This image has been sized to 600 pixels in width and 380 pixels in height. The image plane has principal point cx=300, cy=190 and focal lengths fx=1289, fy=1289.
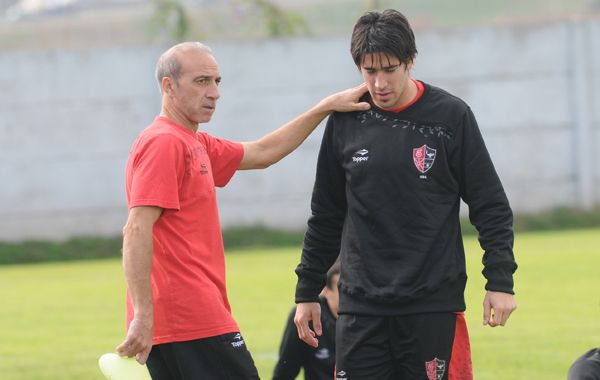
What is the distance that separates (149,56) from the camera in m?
26.2

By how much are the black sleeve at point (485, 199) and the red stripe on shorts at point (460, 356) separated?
0.86ft

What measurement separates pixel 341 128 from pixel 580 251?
1435cm

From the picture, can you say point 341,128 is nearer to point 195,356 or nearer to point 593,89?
point 195,356

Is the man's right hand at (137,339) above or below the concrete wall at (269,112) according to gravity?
below

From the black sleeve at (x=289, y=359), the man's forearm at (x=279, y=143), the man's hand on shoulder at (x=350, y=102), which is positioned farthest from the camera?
the black sleeve at (x=289, y=359)

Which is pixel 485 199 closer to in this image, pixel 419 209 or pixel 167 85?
pixel 419 209

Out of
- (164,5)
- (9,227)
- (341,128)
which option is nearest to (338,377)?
(341,128)

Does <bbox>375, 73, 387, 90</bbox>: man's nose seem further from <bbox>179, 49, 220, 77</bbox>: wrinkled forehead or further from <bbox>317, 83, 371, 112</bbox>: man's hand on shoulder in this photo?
<bbox>179, 49, 220, 77</bbox>: wrinkled forehead

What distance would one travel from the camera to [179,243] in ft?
19.6

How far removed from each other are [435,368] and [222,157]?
169 centimetres

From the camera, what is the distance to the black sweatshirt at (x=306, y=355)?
8.13 m

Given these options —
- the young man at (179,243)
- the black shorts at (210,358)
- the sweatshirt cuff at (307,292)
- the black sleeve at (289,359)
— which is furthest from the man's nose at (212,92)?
the black sleeve at (289,359)

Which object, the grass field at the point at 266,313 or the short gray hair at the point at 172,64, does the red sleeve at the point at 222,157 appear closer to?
the short gray hair at the point at 172,64

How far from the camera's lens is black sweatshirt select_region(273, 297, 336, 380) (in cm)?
813
